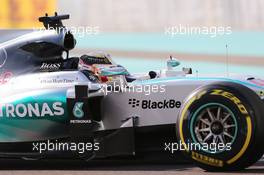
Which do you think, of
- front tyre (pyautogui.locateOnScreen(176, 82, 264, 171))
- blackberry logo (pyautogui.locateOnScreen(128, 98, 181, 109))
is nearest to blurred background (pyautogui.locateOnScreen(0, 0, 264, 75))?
blackberry logo (pyautogui.locateOnScreen(128, 98, 181, 109))

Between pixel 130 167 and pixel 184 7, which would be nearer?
pixel 130 167

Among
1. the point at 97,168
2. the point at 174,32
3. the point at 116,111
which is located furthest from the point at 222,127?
the point at 174,32

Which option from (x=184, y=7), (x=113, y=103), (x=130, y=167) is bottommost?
(x=130, y=167)

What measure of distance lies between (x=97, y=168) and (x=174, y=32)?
257 centimetres

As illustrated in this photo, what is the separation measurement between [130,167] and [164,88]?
869 mm

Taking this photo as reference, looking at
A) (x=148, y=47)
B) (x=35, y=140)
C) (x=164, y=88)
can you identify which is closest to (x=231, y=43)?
(x=148, y=47)

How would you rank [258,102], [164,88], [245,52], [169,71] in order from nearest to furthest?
1. [258,102]
2. [164,88]
3. [169,71]
4. [245,52]

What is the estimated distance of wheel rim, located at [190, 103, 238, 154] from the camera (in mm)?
6348

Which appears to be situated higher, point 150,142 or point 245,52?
point 245,52

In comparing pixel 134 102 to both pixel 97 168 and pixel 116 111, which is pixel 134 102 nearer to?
pixel 116 111

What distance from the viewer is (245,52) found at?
8.31m

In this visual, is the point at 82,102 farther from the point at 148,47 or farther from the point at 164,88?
the point at 148,47

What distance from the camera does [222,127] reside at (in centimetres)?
638

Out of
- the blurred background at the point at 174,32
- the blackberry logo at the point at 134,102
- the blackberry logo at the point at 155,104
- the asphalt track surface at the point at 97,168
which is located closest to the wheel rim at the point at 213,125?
the asphalt track surface at the point at 97,168
